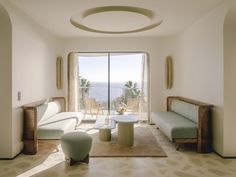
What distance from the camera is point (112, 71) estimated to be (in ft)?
23.2

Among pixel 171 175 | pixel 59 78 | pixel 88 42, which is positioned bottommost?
pixel 171 175

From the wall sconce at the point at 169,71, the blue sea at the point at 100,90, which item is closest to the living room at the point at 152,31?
the wall sconce at the point at 169,71

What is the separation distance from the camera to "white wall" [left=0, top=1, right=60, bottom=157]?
368cm

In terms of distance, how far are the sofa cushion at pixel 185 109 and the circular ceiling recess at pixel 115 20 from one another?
77.3 inches

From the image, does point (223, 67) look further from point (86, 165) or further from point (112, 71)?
point (112, 71)

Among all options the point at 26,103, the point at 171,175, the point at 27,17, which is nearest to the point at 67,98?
the point at 26,103

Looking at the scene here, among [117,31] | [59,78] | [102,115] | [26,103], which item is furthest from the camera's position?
[102,115]

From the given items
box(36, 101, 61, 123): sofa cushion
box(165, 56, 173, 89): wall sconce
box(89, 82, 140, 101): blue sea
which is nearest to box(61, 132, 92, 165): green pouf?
box(36, 101, 61, 123): sofa cushion

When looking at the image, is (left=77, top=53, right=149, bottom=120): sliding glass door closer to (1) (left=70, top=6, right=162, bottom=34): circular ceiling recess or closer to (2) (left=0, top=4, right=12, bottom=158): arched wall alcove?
(1) (left=70, top=6, right=162, bottom=34): circular ceiling recess

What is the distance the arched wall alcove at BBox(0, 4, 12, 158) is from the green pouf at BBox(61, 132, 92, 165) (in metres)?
0.99

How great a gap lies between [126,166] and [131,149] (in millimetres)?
833

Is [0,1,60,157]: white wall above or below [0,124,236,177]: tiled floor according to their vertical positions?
above

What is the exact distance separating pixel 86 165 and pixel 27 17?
299cm

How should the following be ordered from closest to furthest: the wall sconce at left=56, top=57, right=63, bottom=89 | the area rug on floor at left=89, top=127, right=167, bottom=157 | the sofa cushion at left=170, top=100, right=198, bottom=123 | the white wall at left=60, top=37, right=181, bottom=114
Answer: the area rug on floor at left=89, top=127, right=167, bottom=157
the sofa cushion at left=170, top=100, right=198, bottom=123
the wall sconce at left=56, top=57, right=63, bottom=89
the white wall at left=60, top=37, right=181, bottom=114
